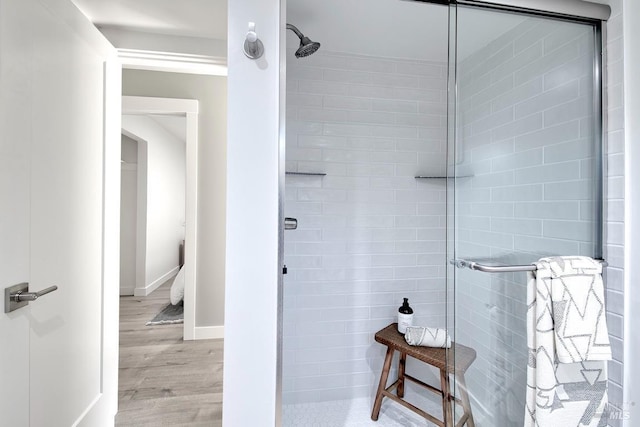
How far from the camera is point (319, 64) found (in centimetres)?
175

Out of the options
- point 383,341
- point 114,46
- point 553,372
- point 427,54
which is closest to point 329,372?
point 383,341

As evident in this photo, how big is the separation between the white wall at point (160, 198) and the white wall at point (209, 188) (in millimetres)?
1440

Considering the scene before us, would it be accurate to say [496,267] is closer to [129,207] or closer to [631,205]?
[631,205]

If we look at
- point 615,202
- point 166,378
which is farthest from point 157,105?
point 615,202

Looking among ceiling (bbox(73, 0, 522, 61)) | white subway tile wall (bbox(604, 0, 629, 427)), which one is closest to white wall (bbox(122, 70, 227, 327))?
ceiling (bbox(73, 0, 522, 61))

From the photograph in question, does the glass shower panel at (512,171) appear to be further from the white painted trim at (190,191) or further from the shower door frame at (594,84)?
the white painted trim at (190,191)

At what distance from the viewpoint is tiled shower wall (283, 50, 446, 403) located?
1.76 meters

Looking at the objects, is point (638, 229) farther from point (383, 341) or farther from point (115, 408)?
point (115, 408)

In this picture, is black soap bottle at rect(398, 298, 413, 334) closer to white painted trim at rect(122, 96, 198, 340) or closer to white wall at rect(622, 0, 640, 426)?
white wall at rect(622, 0, 640, 426)

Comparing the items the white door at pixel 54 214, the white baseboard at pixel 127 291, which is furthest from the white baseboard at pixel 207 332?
the white baseboard at pixel 127 291

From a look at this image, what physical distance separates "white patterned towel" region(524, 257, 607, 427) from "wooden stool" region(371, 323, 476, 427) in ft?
0.67

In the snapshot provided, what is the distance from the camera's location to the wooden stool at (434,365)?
45.2 inches

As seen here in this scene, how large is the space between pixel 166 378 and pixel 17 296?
4.64 ft

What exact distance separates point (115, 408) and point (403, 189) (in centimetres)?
209
